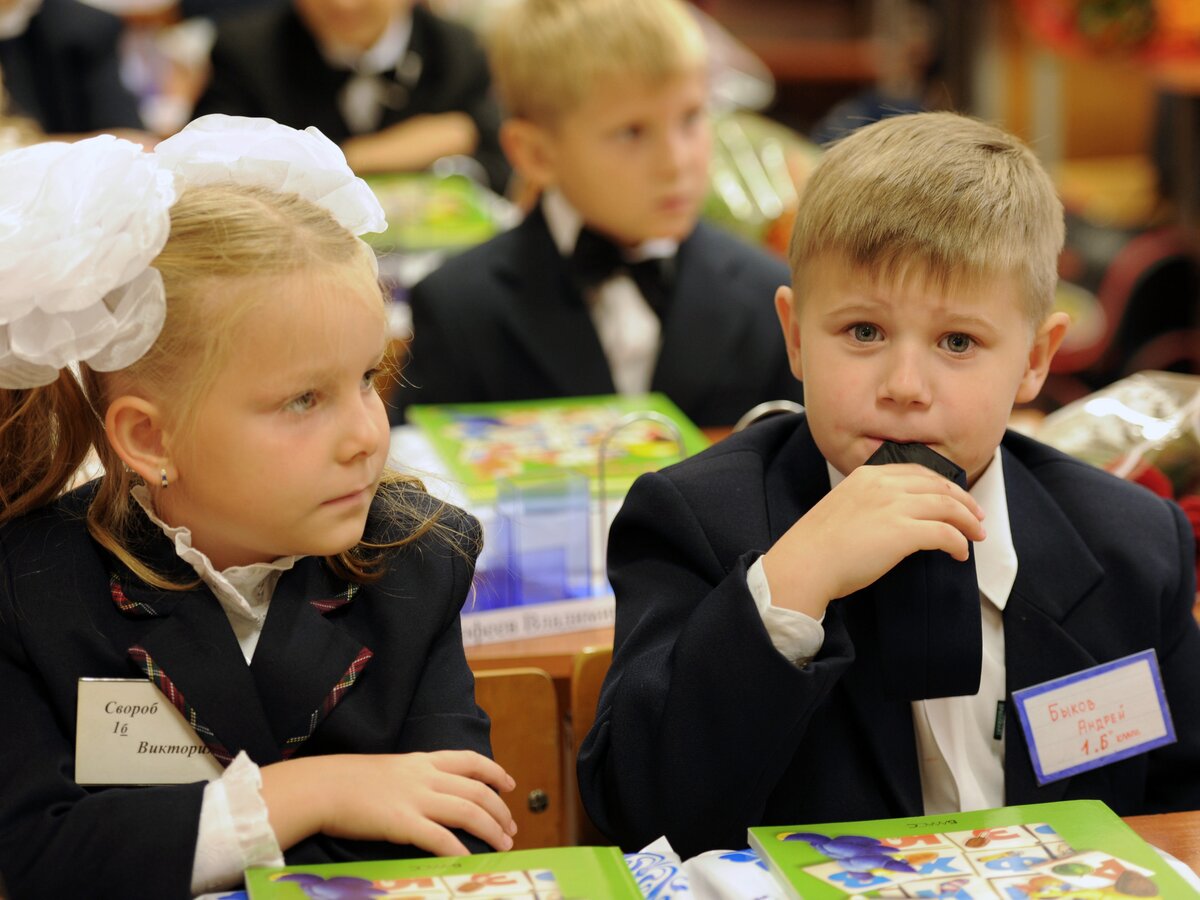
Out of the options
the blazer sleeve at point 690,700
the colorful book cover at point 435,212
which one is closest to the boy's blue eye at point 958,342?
the blazer sleeve at point 690,700

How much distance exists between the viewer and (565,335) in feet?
9.03

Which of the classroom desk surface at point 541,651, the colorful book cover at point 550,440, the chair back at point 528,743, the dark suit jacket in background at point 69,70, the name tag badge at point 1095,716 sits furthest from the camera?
the dark suit jacket in background at point 69,70

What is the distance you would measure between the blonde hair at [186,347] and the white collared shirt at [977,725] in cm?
55

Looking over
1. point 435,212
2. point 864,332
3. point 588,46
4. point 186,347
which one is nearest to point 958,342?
point 864,332

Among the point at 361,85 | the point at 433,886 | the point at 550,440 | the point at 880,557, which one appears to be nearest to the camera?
the point at 433,886

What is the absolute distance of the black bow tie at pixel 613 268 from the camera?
278cm

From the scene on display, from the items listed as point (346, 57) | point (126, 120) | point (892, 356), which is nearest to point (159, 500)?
point (892, 356)

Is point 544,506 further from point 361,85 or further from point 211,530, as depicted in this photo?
point 361,85

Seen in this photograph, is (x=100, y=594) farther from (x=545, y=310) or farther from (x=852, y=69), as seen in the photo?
(x=852, y=69)

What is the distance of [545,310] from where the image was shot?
2.78m

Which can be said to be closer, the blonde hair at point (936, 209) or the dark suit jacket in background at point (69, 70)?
the blonde hair at point (936, 209)

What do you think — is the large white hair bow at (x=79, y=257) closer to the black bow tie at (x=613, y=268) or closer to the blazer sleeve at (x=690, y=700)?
the blazer sleeve at (x=690, y=700)

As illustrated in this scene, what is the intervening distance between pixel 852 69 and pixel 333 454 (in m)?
5.82

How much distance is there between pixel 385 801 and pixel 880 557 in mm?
460
